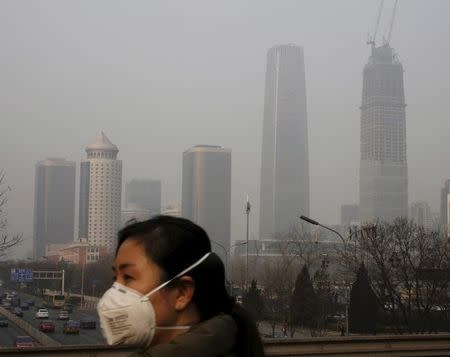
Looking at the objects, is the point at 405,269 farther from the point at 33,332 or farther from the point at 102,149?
the point at 102,149

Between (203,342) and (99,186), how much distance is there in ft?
277

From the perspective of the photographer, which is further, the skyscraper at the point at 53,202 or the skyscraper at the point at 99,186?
the skyscraper at the point at 99,186

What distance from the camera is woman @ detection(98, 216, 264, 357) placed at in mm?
1545

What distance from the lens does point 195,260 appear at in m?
1.61

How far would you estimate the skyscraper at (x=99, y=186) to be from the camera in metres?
82.2

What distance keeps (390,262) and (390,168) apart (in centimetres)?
17350

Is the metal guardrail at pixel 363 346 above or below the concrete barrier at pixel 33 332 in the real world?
above

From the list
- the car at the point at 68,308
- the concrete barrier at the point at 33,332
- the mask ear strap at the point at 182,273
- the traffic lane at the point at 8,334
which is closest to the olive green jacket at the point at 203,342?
the mask ear strap at the point at 182,273

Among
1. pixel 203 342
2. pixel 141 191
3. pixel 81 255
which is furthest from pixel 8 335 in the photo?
pixel 141 191

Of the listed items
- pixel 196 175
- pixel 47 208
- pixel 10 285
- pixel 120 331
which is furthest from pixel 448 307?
pixel 47 208

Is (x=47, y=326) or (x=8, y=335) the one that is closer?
(x=8, y=335)

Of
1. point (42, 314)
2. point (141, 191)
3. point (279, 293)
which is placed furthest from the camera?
point (141, 191)

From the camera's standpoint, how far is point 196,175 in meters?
75.1

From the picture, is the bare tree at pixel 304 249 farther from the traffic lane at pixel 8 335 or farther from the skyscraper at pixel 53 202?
the skyscraper at pixel 53 202
